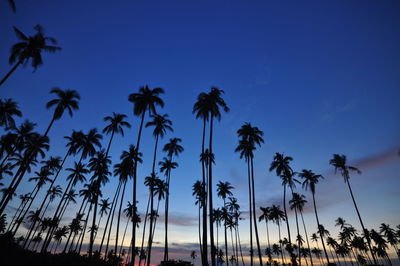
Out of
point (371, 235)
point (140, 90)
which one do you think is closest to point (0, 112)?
point (140, 90)

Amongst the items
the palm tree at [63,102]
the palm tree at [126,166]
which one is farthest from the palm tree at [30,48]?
the palm tree at [126,166]

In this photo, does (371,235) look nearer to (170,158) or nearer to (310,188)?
(310,188)

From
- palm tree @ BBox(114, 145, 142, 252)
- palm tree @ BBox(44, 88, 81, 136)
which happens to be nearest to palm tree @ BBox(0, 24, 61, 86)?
palm tree @ BBox(44, 88, 81, 136)

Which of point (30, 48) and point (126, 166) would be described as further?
point (126, 166)

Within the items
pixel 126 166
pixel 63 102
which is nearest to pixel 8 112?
pixel 63 102

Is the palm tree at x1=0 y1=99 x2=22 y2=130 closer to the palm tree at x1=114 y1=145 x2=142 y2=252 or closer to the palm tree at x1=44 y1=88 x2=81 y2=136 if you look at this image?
the palm tree at x1=44 y1=88 x2=81 y2=136

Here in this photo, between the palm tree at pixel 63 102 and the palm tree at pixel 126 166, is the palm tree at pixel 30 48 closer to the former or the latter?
the palm tree at pixel 63 102

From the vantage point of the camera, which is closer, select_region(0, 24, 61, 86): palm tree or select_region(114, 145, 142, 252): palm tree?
select_region(0, 24, 61, 86): palm tree

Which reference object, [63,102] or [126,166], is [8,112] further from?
[126,166]

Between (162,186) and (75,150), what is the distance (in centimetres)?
2087

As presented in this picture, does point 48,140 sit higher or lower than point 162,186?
higher

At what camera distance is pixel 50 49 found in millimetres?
24812

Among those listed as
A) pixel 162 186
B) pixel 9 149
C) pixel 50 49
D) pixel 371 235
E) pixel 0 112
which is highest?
pixel 50 49

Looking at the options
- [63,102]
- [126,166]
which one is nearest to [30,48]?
[63,102]
